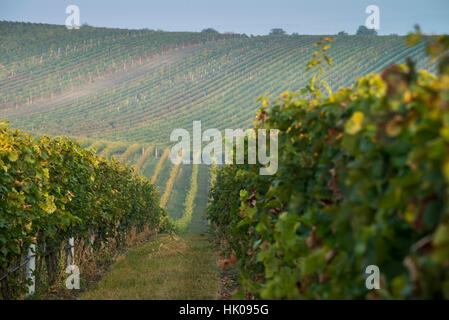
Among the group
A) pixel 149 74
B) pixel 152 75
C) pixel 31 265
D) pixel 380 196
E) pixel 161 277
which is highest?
pixel 149 74

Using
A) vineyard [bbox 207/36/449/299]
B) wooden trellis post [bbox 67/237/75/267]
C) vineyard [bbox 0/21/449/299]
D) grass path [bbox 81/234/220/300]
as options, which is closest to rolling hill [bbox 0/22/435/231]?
grass path [bbox 81/234/220/300]

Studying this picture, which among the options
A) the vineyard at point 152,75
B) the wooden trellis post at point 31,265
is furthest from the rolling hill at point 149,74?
the wooden trellis post at point 31,265

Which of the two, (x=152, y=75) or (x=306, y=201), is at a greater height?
(x=152, y=75)

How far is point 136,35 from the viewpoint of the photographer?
96000 mm

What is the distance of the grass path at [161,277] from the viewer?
7.25 metres

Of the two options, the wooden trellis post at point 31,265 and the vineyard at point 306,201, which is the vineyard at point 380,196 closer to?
the vineyard at point 306,201

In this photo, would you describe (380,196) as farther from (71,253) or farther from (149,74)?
(149,74)

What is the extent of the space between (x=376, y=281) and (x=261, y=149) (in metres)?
2.91

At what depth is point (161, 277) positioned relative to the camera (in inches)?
348

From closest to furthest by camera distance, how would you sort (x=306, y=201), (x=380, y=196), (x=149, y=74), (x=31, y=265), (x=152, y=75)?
(x=380, y=196) → (x=306, y=201) → (x=31, y=265) → (x=152, y=75) → (x=149, y=74)

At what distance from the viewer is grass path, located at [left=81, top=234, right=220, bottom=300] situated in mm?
7249

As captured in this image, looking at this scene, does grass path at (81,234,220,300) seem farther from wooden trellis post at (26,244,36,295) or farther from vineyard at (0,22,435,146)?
vineyard at (0,22,435,146)

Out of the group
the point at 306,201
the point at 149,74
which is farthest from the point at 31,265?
the point at 149,74
